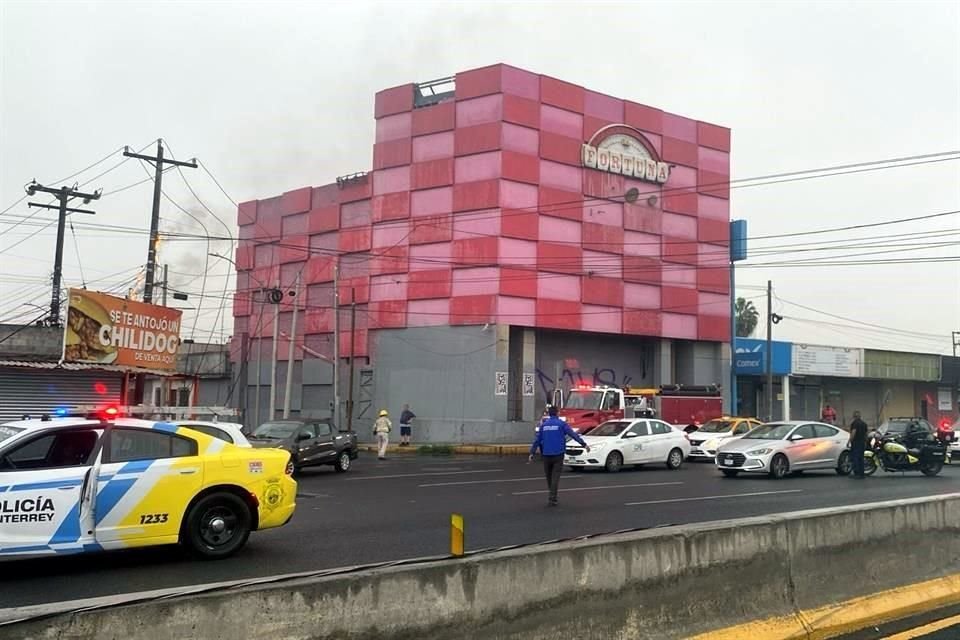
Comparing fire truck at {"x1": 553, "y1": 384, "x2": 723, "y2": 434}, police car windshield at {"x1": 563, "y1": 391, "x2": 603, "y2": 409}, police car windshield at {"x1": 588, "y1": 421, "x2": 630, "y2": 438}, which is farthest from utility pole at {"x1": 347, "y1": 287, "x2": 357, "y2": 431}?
police car windshield at {"x1": 588, "y1": 421, "x2": 630, "y2": 438}

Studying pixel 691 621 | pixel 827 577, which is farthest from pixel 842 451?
pixel 691 621

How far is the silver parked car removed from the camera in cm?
1970

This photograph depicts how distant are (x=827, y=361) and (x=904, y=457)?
27727 mm

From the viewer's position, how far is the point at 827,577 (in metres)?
6.44

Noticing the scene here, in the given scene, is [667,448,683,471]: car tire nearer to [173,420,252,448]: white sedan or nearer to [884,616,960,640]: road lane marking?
[173,420,252,448]: white sedan

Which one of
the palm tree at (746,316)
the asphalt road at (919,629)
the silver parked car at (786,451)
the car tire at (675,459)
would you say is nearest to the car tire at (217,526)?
the asphalt road at (919,629)

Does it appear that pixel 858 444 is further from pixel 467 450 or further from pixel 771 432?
pixel 467 450

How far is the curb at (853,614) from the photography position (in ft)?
19.0

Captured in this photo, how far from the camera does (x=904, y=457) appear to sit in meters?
20.8

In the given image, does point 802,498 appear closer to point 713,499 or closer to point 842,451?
point 713,499

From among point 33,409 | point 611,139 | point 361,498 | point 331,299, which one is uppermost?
point 611,139

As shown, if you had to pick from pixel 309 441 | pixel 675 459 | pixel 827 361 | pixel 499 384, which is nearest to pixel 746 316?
pixel 827 361

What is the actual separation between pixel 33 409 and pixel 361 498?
1020cm

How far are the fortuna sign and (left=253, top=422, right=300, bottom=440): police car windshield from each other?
22.2 m
